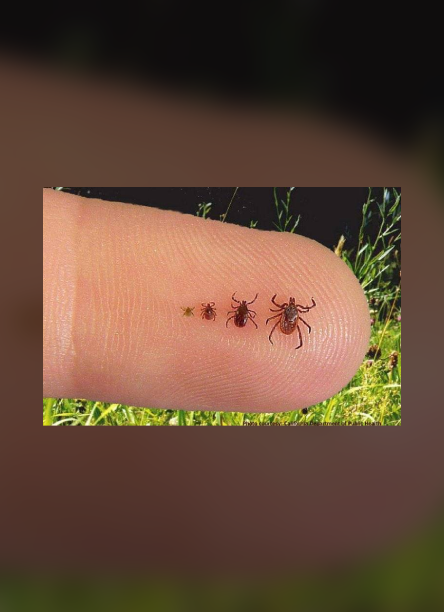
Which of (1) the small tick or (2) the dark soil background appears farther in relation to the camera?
(1) the small tick

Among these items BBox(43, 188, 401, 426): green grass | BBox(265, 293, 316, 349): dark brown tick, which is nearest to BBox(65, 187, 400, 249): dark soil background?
BBox(43, 188, 401, 426): green grass

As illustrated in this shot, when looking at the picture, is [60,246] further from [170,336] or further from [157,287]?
[170,336]

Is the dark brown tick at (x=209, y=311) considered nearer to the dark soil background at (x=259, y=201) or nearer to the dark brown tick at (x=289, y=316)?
the dark brown tick at (x=289, y=316)

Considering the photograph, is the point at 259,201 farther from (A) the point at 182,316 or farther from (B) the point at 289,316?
(A) the point at 182,316

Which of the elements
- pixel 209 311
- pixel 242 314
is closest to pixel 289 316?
pixel 242 314

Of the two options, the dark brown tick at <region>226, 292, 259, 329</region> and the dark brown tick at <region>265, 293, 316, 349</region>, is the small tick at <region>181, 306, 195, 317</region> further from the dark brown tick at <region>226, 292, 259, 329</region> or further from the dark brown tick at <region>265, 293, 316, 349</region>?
the dark brown tick at <region>265, 293, 316, 349</region>

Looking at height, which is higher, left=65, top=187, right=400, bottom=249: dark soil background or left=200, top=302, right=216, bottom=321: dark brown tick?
left=65, top=187, right=400, bottom=249: dark soil background
